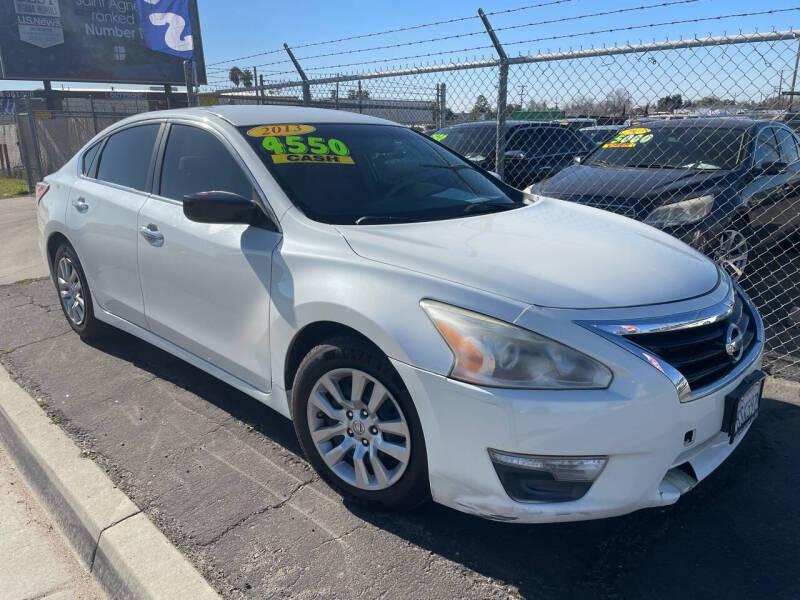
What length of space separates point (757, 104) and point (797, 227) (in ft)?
4.14

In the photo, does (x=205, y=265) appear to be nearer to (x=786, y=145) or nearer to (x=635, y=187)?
(x=635, y=187)

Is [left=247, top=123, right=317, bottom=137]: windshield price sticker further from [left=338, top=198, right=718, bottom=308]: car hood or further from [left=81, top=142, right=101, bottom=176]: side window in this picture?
[left=81, top=142, right=101, bottom=176]: side window

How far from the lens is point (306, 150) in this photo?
3.22 metres

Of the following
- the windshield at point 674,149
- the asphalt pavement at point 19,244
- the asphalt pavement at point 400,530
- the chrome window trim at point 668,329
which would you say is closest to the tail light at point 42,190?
the asphalt pavement at point 400,530

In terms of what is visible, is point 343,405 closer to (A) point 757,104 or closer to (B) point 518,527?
(B) point 518,527

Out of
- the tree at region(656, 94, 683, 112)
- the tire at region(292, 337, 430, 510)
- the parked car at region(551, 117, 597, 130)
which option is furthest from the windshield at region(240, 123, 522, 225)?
the parked car at region(551, 117, 597, 130)

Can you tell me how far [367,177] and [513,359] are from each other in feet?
4.92

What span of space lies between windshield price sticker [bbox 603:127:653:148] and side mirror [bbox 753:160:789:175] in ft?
3.53

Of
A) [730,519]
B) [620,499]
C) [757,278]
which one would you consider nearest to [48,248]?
[620,499]

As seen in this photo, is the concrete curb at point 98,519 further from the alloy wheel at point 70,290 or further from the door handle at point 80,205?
the door handle at point 80,205

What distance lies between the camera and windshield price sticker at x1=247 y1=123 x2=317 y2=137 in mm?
3246

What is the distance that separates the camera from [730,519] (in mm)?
2596

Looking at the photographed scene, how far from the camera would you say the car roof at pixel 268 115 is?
3404 mm

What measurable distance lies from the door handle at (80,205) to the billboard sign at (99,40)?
21773mm
